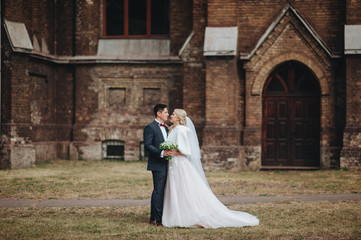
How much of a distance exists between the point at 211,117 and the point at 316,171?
152 inches

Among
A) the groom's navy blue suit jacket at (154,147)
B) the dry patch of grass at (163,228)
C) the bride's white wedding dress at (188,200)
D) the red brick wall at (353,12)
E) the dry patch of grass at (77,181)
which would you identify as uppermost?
the red brick wall at (353,12)

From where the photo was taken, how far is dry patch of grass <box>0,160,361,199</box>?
11.1 metres

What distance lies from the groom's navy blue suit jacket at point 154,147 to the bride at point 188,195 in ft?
0.50

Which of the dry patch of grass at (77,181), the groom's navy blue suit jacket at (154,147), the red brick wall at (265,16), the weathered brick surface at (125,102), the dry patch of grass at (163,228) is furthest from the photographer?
the weathered brick surface at (125,102)

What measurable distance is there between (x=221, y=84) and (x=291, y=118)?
278cm

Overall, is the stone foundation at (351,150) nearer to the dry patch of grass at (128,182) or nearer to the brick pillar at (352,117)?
the brick pillar at (352,117)

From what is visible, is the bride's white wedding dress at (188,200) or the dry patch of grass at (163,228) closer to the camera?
the dry patch of grass at (163,228)

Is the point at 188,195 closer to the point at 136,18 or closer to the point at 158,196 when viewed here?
the point at 158,196

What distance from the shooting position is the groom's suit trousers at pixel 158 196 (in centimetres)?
766

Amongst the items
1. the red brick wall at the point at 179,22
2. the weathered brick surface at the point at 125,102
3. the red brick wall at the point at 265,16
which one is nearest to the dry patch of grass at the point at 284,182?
the red brick wall at the point at 265,16

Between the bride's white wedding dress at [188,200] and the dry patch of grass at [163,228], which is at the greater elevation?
the bride's white wedding dress at [188,200]

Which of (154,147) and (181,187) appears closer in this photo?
(181,187)

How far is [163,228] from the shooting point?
7379mm

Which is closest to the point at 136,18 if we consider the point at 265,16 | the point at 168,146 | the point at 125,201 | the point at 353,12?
the point at 265,16
